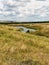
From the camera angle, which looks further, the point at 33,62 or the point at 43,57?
the point at 43,57

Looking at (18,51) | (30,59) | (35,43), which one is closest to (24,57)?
(30,59)

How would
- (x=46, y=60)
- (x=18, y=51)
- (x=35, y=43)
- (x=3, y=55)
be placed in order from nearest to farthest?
1. (x=46, y=60)
2. (x=3, y=55)
3. (x=18, y=51)
4. (x=35, y=43)

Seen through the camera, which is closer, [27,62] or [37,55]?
[27,62]

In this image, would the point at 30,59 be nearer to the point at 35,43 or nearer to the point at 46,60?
the point at 46,60

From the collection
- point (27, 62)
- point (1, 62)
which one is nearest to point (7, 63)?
point (1, 62)

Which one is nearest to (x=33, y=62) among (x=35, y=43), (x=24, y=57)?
(x=24, y=57)

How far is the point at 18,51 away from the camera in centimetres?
2012

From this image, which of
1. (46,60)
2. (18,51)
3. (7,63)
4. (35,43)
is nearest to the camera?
(7,63)

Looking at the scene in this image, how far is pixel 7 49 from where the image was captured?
2070 centimetres

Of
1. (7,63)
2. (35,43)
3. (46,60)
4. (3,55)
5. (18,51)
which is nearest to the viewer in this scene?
(7,63)

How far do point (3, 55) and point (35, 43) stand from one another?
807 centimetres

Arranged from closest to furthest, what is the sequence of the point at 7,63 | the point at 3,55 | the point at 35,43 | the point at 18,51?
the point at 7,63, the point at 3,55, the point at 18,51, the point at 35,43

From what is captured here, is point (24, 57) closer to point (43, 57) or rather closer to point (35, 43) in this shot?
point (43, 57)

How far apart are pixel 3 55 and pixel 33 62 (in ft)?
10.8
